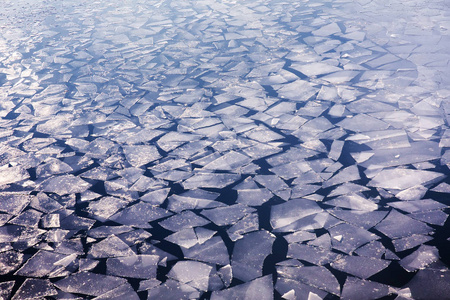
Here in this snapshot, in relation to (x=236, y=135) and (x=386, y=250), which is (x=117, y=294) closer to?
(x=386, y=250)

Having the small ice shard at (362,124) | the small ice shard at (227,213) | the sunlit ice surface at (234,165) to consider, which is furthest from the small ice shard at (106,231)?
the small ice shard at (362,124)

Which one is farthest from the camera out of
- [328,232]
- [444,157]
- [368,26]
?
[368,26]

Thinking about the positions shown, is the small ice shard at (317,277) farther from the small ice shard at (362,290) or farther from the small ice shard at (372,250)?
the small ice shard at (372,250)

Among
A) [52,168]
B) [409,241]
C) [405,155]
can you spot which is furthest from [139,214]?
[405,155]

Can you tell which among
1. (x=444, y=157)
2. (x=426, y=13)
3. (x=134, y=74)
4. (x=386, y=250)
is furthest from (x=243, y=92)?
(x=426, y=13)

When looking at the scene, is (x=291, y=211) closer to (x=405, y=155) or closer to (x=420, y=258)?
(x=420, y=258)
